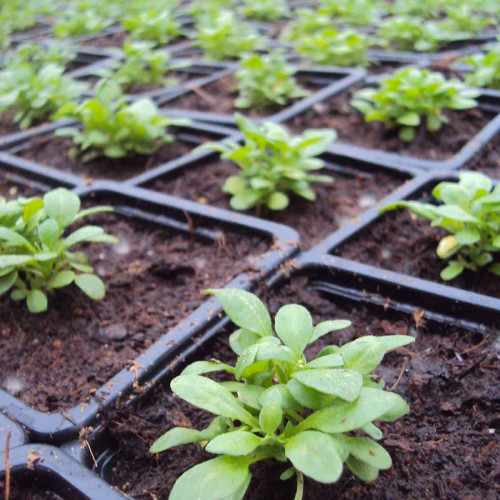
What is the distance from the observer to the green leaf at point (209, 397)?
68 centimetres

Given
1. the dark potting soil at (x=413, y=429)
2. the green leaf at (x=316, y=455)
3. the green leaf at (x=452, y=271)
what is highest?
the green leaf at (x=316, y=455)

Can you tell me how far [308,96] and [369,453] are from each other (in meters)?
1.72

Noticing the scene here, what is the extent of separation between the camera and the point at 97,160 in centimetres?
183

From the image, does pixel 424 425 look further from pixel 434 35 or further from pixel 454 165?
pixel 434 35

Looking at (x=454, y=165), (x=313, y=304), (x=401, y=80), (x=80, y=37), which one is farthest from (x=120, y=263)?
(x=80, y=37)

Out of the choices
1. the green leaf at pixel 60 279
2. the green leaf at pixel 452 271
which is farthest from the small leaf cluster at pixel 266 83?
the green leaf at pixel 60 279

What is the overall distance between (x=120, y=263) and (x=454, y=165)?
1.00 metres

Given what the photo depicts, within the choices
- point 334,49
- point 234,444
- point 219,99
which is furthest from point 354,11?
point 234,444

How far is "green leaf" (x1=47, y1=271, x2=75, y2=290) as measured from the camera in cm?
108

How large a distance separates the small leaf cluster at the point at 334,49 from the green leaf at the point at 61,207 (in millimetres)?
1620

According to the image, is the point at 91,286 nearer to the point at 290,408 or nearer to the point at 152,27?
the point at 290,408

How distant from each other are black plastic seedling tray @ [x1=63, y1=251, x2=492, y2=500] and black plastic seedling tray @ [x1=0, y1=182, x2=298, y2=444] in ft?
0.07

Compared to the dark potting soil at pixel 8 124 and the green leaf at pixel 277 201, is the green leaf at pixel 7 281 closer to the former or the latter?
the green leaf at pixel 277 201

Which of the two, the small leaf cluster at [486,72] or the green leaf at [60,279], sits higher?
the green leaf at [60,279]
